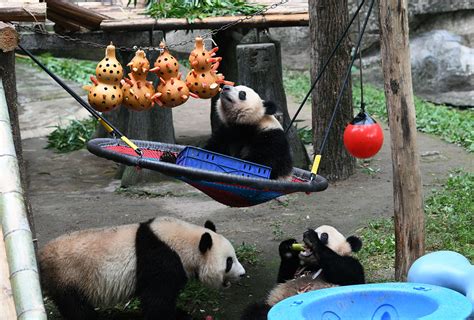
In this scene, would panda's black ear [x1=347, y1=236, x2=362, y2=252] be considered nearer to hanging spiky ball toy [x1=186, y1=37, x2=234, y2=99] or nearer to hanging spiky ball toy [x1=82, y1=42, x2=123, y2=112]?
hanging spiky ball toy [x1=186, y1=37, x2=234, y2=99]

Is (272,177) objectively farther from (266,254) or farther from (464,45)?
(464,45)

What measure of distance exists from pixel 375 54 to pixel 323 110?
6722 millimetres

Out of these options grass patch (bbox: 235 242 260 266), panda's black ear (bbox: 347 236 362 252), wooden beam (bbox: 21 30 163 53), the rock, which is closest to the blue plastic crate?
panda's black ear (bbox: 347 236 362 252)

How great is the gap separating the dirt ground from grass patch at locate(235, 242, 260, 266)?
61 millimetres

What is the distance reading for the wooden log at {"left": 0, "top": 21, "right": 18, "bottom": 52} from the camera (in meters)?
4.16

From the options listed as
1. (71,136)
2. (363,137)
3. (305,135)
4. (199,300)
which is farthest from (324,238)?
(71,136)

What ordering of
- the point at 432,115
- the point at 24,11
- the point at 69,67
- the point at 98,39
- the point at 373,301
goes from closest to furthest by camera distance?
the point at 373,301 < the point at 24,11 < the point at 98,39 < the point at 432,115 < the point at 69,67

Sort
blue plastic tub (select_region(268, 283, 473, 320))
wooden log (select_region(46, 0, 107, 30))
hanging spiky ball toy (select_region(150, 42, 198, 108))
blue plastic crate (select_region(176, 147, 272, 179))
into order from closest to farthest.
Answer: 1. blue plastic tub (select_region(268, 283, 473, 320))
2. blue plastic crate (select_region(176, 147, 272, 179))
3. hanging spiky ball toy (select_region(150, 42, 198, 108))
4. wooden log (select_region(46, 0, 107, 30))

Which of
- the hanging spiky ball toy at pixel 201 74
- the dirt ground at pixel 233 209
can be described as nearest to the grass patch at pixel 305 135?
the dirt ground at pixel 233 209

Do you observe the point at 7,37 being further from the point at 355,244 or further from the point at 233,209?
the point at 233,209

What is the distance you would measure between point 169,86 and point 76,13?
319 centimetres

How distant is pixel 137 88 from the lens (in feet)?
15.7

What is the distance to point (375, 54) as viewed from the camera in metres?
14.2

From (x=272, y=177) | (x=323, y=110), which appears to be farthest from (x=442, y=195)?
(x=272, y=177)
